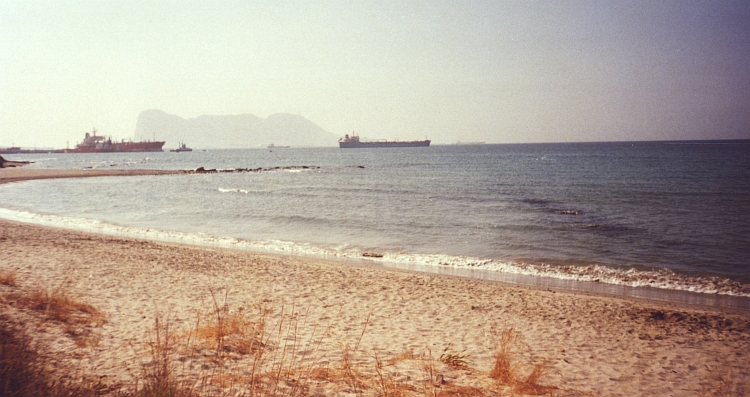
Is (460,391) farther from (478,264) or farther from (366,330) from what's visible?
(478,264)

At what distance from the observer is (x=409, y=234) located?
19.4m

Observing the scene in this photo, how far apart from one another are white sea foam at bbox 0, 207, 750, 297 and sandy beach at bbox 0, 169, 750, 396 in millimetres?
2115

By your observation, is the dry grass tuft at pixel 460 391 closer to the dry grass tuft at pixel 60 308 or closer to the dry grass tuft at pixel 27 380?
the dry grass tuft at pixel 27 380

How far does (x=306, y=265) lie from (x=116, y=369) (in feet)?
27.1

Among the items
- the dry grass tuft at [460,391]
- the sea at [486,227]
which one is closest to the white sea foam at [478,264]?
the sea at [486,227]

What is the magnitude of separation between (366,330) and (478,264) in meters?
7.66

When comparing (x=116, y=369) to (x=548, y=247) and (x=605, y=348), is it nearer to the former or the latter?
(x=605, y=348)

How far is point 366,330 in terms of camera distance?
7.82 metres

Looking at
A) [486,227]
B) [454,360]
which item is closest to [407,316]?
[454,360]

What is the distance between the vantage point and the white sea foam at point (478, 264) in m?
12.3

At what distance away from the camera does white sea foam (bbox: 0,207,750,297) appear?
12328 millimetres

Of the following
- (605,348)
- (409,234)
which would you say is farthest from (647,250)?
(605,348)

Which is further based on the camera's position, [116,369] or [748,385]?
[748,385]

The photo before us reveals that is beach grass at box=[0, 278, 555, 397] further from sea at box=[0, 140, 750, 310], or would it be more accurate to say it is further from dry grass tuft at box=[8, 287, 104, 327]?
sea at box=[0, 140, 750, 310]
